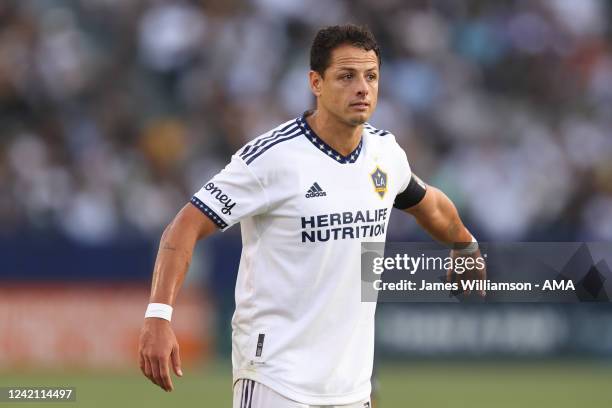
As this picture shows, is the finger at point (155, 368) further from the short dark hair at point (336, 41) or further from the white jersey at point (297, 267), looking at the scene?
the short dark hair at point (336, 41)

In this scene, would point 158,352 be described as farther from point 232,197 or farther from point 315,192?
point 315,192

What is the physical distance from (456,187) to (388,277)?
9.30 metres

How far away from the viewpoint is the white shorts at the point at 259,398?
5.66m

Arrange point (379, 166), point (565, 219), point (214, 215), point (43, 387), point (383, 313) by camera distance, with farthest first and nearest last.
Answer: point (565, 219) < point (383, 313) < point (43, 387) < point (379, 166) < point (214, 215)

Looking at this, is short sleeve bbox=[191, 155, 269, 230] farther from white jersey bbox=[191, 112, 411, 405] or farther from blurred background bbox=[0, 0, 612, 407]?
blurred background bbox=[0, 0, 612, 407]

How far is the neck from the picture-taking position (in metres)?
5.89

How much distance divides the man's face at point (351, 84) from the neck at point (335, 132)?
42mm

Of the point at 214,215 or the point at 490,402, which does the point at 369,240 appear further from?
the point at 490,402

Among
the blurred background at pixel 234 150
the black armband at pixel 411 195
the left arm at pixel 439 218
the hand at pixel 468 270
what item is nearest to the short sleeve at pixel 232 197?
the black armband at pixel 411 195

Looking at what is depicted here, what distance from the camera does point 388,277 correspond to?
6609 mm

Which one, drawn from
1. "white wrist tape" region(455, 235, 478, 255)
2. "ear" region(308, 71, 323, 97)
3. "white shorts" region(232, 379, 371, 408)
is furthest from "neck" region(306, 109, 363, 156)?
"white shorts" region(232, 379, 371, 408)

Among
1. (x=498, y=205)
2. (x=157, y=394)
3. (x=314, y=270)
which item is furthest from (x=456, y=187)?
(x=314, y=270)

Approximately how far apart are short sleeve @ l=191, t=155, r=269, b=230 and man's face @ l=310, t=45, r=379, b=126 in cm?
53

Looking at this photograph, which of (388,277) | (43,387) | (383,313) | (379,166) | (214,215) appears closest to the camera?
(214,215)
